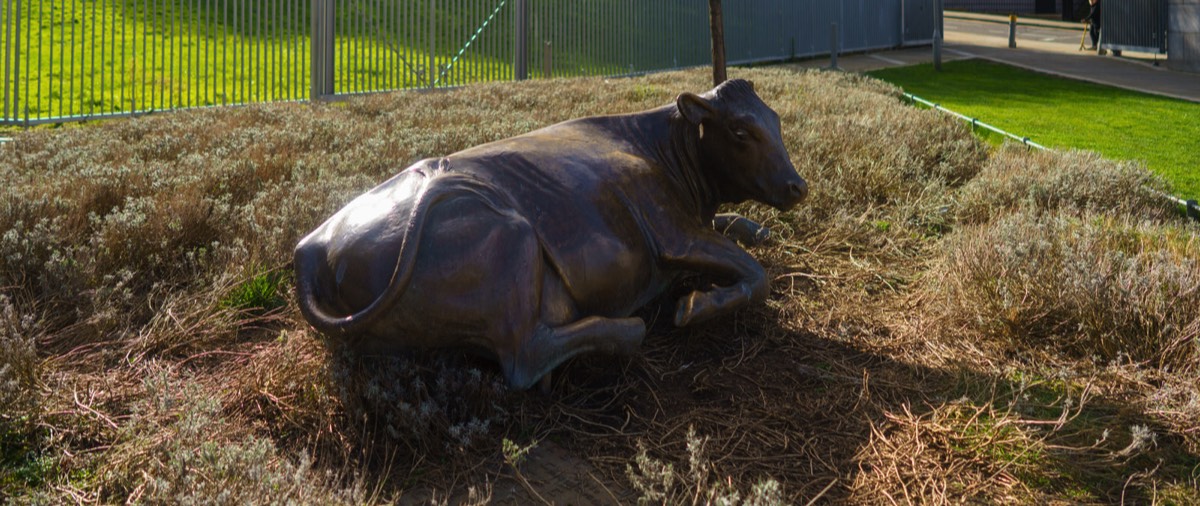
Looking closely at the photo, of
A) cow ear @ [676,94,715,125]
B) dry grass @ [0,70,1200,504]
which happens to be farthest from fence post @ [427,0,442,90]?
cow ear @ [676,94,715,125]

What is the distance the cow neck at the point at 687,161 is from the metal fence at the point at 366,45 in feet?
30.8

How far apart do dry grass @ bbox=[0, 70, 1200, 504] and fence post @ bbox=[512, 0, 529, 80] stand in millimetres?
11033

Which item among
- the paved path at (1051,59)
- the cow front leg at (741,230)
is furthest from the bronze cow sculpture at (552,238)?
the paved path at (1051,59)

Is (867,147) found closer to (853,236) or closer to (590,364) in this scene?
(853,236)

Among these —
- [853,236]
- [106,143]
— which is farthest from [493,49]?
[853,236]

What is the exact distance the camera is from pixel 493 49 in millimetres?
17734

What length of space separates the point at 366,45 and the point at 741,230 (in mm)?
12403

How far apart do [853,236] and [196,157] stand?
15.8ft

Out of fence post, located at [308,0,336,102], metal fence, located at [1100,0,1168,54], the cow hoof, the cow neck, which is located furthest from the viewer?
metal fence, located at [1100,0,1168,54]

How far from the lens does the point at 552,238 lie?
13.7ft

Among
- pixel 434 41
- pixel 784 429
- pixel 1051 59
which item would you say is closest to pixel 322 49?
pixel 434 41

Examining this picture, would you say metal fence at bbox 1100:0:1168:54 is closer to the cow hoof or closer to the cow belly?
the cow hoof

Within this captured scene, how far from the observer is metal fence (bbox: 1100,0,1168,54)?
2558 cm

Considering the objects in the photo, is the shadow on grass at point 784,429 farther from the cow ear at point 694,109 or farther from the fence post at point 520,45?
the fence post at point 520,45
